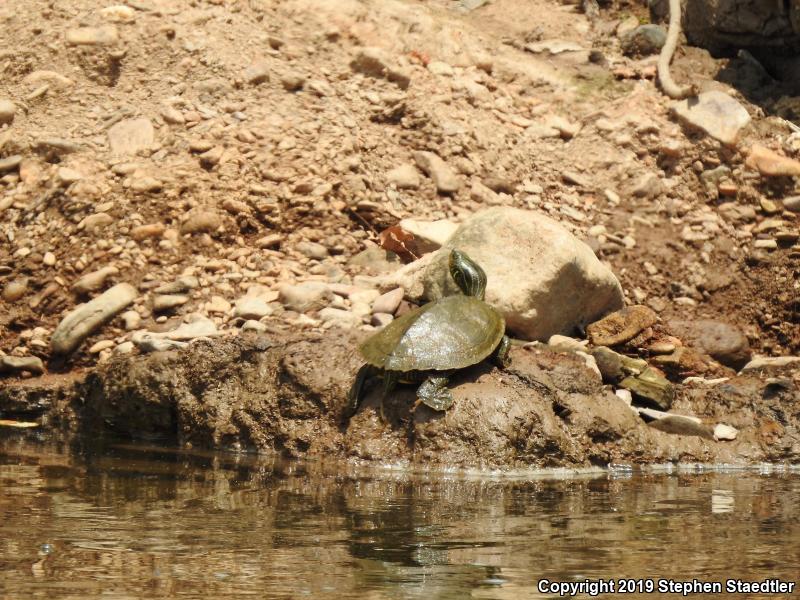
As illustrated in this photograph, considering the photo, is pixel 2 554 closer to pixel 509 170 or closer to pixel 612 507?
pixel 612 507

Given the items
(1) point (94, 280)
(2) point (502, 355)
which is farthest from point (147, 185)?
(2) point (502, 355)

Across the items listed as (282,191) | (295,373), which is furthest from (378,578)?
(282,191)

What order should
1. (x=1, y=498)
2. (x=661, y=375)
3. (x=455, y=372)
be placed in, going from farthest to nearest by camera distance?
(x=661, y=375) → (x=455, y=372) → (x=1, y=498)

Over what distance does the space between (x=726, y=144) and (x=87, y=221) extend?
529cm

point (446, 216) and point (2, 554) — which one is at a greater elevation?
point (2, 554)

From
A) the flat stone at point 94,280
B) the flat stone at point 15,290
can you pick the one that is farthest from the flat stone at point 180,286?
the flat stone at point 15,290

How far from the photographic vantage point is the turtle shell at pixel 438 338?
6109 millimetres

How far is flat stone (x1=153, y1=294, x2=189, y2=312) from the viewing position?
7.70m

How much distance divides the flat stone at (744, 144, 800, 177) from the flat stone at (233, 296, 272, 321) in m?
4.41

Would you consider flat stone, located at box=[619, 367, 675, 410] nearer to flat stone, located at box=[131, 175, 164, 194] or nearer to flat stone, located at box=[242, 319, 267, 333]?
flat stone, located at box=[242, 319, 267, 333]

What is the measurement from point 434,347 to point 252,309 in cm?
171

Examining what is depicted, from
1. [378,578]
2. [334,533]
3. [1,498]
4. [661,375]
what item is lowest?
[661,375]

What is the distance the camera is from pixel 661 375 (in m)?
7.28

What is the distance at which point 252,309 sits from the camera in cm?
739
